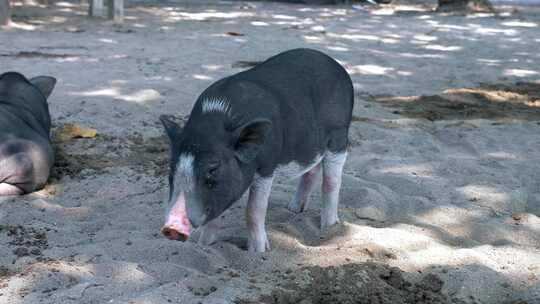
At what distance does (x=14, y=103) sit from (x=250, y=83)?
8.09 ft

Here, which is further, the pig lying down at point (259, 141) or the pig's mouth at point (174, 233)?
the pig lying down at point (259, 141)

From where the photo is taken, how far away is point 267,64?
386cm

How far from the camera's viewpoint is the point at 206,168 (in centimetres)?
306

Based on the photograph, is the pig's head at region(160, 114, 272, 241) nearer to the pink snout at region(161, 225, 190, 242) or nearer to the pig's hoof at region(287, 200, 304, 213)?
the pink snout at region(161, 225, 190, 242)

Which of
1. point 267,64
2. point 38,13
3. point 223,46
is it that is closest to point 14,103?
point 267,64

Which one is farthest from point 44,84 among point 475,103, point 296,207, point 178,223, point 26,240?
point 475,103

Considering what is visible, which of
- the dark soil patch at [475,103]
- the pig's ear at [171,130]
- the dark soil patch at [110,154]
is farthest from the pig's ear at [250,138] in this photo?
the dark soil patch at [475,103]

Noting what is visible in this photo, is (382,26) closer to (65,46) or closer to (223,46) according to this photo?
(223,46)

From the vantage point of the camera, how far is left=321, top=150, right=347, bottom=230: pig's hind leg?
3.96 metres

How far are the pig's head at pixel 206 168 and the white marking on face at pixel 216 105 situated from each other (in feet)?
0.14

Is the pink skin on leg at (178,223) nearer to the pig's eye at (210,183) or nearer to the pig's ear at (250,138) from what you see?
the pig's eye at (210,183)

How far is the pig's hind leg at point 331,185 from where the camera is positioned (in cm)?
396

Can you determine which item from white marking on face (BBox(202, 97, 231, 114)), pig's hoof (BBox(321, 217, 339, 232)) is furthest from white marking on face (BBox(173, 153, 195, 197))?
pig's hoof (BBox(321, 217, 339, 232))

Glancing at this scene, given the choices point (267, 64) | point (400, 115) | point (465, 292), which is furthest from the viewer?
point (400, 115)
